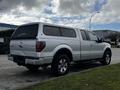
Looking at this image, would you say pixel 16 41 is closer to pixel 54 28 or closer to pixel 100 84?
pixel 54 28

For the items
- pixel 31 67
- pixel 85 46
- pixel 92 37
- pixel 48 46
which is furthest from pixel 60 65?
pixel 92 37

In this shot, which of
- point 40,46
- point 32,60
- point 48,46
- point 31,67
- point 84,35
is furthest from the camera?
point 84,35

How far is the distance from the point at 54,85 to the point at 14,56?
9.28 ft

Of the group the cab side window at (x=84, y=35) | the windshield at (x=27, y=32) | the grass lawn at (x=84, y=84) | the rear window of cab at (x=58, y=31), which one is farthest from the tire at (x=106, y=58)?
the windshield at (x=27, y=32)

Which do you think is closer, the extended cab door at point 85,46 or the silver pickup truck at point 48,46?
the silver pickup truck at point 48,46

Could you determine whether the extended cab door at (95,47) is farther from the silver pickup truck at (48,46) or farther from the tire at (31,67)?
the tire at (31,67)

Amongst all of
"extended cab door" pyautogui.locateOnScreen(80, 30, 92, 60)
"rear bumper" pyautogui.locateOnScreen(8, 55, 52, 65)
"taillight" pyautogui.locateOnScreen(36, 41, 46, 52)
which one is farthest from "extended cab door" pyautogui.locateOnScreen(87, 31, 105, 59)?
"taillight" pyautogui.locateOnScreen(36, 41, 46, 52)

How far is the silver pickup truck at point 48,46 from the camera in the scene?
28.1 ft

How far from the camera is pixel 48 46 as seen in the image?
28.6 feet

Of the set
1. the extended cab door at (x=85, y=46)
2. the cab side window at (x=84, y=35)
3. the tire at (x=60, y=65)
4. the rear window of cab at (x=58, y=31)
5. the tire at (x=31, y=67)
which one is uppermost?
the rear window of cab at (x=58, y=31)

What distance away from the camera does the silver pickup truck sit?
8562 millimetres

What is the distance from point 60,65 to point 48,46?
42.9 inches

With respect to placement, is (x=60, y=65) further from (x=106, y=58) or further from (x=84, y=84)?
(x=106, y=58)

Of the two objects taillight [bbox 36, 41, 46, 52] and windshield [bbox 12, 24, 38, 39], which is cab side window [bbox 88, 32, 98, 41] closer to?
windshield [bbox 12, 24, 38, 39]
